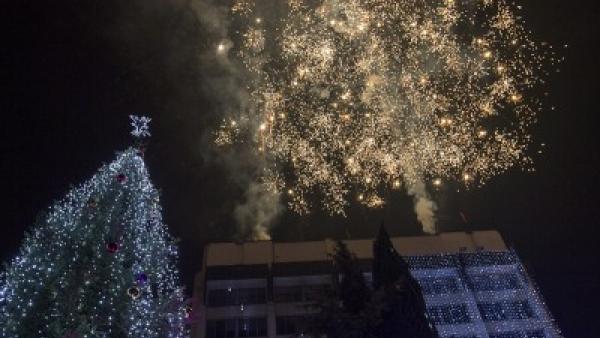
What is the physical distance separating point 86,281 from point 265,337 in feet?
81.9

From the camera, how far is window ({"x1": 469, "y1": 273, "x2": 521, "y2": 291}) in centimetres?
3791

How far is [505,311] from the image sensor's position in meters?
36.8

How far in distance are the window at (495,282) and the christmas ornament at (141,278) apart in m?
30.3

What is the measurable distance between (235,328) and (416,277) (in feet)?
47.0

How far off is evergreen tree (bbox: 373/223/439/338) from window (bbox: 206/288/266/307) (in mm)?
23099

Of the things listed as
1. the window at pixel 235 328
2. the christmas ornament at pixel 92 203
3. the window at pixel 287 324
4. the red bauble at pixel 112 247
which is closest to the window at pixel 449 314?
the window at pixel 287 324

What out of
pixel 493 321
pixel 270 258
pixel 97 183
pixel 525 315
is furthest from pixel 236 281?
pixel 97 183

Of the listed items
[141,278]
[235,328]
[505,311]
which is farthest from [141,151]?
[505,311]

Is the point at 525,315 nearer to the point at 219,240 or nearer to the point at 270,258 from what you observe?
the point at 270,258

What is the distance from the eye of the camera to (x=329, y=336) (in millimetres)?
14258

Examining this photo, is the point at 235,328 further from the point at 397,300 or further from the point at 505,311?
the point at 397,300

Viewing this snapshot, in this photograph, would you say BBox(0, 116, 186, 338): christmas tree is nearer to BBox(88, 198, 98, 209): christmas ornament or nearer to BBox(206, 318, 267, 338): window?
BBox(88, 198, 98, 209): christmas ornament

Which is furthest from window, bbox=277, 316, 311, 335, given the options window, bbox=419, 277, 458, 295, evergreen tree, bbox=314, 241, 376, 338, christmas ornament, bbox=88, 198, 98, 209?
A: christmas ornament, bbox=88, 198, 98, 209

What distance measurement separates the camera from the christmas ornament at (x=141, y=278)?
14.0 metres
